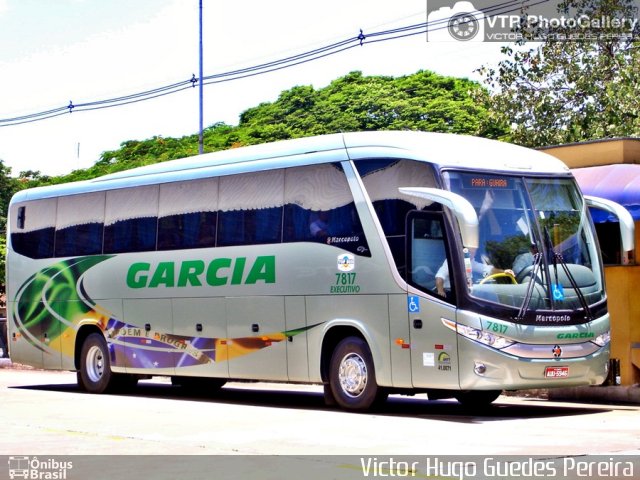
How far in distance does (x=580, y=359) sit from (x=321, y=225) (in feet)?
13.1

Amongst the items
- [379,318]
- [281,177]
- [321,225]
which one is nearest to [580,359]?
[379,318]

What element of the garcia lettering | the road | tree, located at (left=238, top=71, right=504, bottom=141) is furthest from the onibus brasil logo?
tree, located at (left=238, top=71, right=504, bottom=141)

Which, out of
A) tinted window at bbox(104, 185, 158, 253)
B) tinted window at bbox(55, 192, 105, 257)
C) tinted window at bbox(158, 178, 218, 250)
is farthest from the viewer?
tinted window at bbox(55, 192, 105, 257)

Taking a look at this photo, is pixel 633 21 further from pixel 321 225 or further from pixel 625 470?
pixel 625 470

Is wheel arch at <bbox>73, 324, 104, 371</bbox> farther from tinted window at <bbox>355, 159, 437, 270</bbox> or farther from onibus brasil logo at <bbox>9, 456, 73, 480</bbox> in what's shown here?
onibus brasil logo at <bbox>9, 456, 73, 480</bbox>

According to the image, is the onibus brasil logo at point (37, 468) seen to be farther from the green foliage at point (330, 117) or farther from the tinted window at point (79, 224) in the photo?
the green foliage at point (330, 117)

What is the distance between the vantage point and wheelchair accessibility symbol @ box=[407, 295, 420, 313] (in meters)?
16.5

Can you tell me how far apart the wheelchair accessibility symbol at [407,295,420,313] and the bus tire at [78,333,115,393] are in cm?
763

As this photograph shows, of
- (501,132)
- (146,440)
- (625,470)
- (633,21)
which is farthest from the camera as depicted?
(501,132)

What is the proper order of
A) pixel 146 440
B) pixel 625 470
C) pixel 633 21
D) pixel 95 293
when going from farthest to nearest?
pixel 633 21
pixel 95 293
pixel 146 440
pixel 625 470

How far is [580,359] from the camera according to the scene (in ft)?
54.0

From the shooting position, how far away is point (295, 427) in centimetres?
1501

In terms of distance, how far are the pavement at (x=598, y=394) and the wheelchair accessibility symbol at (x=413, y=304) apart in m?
3.53

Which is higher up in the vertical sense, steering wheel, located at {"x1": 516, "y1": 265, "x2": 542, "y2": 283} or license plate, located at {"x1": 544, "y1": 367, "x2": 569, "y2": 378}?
steering wheel, located at {"x1": 516, "y1": 265, "x2": 542, "y2": 283}
